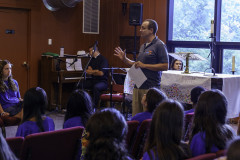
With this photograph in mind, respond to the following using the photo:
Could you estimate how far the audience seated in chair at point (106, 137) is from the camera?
6.00ft

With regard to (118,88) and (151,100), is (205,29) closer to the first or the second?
(118,88)

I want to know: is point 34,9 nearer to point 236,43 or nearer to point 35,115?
point 236,43

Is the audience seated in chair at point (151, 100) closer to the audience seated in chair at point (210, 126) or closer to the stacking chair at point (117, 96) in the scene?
the audience seated in chair at point (210, 126)

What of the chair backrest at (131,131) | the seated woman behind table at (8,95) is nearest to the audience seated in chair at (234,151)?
the chair backrest at (131,131)

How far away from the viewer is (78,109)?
3021 mm

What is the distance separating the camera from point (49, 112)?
7.44 m

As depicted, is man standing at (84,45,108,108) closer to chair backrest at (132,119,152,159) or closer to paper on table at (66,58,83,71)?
paper on table at (66,58,83,71)

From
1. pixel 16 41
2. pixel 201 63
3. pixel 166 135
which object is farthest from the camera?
pixel 16 41

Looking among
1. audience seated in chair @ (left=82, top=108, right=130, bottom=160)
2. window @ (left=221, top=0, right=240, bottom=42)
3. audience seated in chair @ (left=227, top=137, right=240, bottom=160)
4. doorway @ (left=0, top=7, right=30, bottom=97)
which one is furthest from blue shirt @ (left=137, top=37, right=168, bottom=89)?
doorway @ (left=0, top=7, right=30, bottom=97)

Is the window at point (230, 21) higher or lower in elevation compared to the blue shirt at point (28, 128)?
higher

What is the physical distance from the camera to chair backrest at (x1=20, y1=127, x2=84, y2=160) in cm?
247

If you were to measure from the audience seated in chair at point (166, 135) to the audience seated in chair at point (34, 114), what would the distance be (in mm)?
1098

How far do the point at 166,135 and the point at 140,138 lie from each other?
42.2 inches

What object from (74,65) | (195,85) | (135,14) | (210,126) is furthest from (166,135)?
(74,65)
